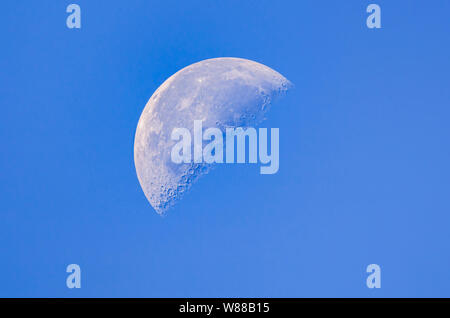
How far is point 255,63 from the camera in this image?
17.0 ft

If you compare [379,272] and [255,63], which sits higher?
[255,63]

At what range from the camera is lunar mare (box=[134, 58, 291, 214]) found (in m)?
4.89

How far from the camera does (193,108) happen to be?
4871mm

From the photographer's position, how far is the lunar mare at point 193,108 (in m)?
4.89
